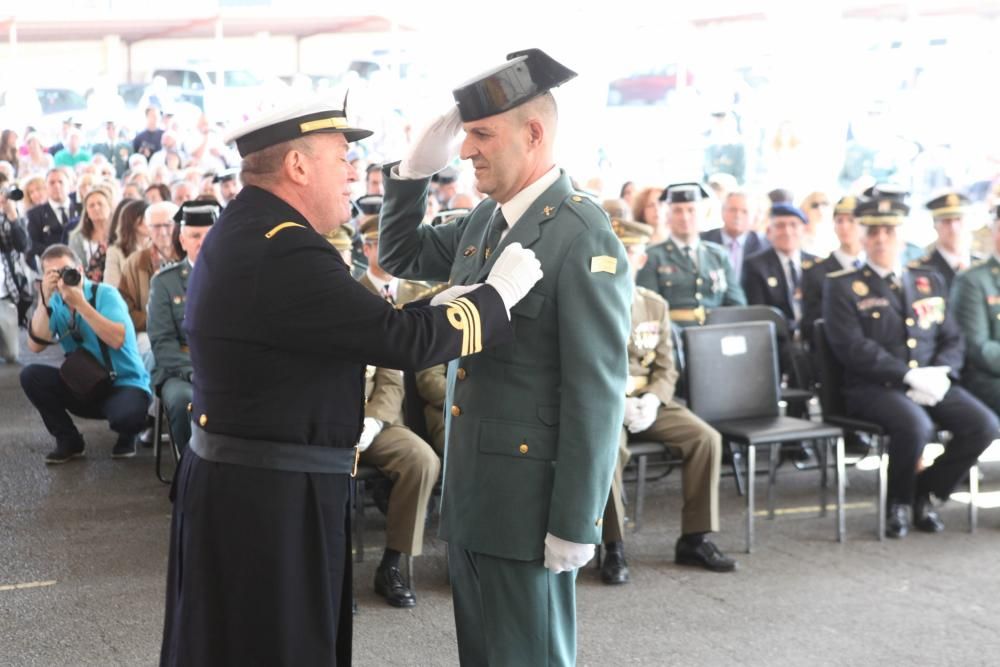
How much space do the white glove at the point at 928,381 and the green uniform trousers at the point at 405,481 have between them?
2107mm

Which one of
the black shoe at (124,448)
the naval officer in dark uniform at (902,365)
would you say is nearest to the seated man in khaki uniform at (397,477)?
the naval officer in dark uniform at (902,365)

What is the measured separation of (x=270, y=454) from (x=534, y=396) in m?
0.50

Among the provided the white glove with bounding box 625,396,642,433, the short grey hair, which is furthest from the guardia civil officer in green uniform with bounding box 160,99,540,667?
the short grey hair

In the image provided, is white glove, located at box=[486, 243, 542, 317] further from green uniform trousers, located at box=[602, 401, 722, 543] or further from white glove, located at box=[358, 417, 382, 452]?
green uniform trousers, located at box=[602, 401, 722, 543]

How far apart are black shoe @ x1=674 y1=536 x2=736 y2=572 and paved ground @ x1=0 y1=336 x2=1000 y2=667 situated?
61 millimetres

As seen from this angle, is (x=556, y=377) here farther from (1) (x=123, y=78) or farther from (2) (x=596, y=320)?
(1) (x=123, y=78)

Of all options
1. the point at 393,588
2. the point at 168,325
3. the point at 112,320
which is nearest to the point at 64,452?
the point at 112,320

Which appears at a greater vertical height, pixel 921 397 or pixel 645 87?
pixel 645 87

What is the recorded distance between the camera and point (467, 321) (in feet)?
6.93

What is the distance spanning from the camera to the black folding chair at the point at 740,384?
194 inches

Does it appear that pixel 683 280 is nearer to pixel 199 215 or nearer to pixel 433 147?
pixel 199 215

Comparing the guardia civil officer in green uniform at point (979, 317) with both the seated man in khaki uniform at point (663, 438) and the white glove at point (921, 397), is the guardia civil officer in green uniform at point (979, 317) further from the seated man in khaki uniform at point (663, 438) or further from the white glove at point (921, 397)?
the seated man in khaki uniform at point (663, 438)

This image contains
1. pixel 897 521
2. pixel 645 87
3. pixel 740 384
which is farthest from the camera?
pixel 645 87

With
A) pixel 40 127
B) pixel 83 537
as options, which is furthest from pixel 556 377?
pixel 40 127
